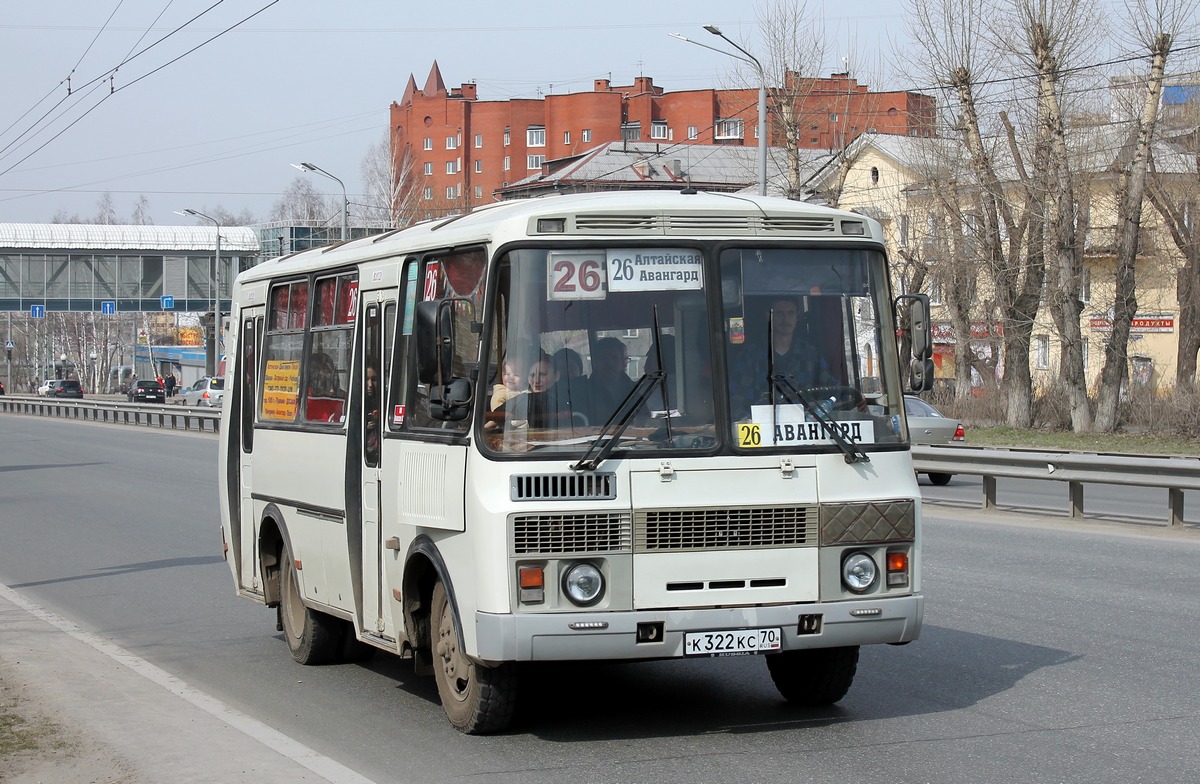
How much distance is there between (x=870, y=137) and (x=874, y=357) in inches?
2023

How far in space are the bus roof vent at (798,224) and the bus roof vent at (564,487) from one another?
1487mm

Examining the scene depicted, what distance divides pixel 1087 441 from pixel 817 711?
1186 inches

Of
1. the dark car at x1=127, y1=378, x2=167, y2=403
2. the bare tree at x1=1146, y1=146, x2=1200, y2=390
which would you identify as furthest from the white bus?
the dark car at x1=127, y1=378, x2=167, y2=403

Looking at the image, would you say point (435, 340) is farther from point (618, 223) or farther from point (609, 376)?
point (618, 223)

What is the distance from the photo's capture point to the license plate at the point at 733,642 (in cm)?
673

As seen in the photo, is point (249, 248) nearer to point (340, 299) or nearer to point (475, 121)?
point (475, 121)

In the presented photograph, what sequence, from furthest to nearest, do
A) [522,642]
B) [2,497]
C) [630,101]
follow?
[630,101] < [2,497] < [522,642]

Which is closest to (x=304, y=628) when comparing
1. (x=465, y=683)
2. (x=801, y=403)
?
(x=465, y=683)

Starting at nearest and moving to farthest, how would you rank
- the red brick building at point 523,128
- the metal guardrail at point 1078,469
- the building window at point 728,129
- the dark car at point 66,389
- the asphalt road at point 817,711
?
the asphalt road at point 817,711 < the metal guardrail at point 1078,469 < the dark car at point 66,389 < the red brick building at point 523,128 < the building window at point 728,129

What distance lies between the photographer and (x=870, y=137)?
57.1 meters

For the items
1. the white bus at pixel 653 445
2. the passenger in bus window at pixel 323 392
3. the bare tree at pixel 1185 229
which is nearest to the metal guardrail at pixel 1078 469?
the passenger in bus window at pixel 323 392

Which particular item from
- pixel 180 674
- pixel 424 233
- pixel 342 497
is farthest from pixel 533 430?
pixel 180 674

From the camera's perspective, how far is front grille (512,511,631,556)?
6.61 m

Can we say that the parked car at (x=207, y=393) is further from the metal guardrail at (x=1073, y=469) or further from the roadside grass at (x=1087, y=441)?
the metal guardrail at (x=1073, y=469)
